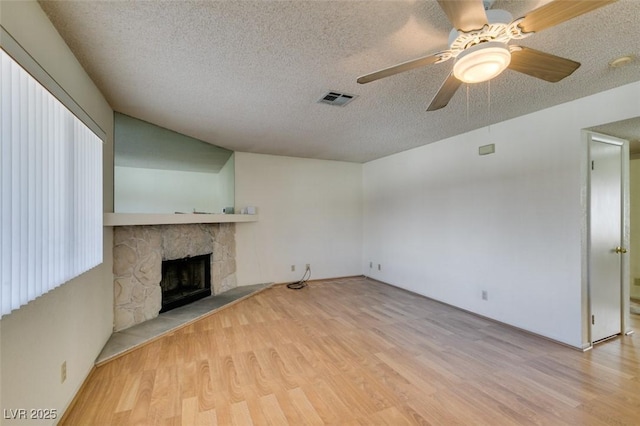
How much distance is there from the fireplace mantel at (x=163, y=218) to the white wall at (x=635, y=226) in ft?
20.0

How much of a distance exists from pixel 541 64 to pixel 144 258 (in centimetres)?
408

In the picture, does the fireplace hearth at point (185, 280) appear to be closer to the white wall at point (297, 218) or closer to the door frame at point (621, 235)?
the white wall at point (297, 218)

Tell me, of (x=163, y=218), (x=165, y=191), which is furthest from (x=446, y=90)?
(x=165, y=191)

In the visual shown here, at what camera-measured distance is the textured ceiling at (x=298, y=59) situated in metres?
1.52

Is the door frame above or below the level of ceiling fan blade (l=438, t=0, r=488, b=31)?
below

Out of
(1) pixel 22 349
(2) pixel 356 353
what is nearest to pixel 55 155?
(1) pixel 22 349

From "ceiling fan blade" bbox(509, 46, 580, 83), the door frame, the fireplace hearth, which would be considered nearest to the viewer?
"ceiling fan blade" bbox(509, 46, 580, 83)

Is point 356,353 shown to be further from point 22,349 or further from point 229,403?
point 22,349

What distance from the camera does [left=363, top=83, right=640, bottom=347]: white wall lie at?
2.72 m

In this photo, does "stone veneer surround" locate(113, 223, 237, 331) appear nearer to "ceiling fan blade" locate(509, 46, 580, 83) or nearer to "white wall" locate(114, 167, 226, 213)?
"white wall" locate(114, 167, 226, 213)

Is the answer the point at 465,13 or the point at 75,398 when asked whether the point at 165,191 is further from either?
the point at 465,13

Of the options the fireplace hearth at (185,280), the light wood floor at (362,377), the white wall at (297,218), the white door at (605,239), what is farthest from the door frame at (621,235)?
the fireplace hearth at (185,280)

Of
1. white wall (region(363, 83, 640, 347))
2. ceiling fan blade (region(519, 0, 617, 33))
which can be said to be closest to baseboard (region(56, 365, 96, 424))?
ceiling fan blade (region(519, 0, 617, 33))

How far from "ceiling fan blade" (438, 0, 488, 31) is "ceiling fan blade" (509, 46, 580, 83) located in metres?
0.32
